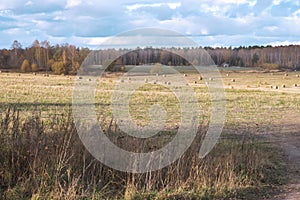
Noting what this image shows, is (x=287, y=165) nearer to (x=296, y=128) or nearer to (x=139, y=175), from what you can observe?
(x=139, y=175)

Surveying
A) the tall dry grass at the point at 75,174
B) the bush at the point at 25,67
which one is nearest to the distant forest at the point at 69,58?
the bush at the point at 25,67

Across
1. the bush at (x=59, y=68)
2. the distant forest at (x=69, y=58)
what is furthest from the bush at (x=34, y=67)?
the bush at (x=59, y=68)

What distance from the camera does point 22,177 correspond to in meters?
6.50

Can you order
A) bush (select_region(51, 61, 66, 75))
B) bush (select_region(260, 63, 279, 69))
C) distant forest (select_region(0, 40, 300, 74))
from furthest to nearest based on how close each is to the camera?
1. bush (select_region(260, 63, 279, 69))
2. bush (select_region(51, 61, 66, 75))
3. distant forest (select_region(0, 40, 300, 74))

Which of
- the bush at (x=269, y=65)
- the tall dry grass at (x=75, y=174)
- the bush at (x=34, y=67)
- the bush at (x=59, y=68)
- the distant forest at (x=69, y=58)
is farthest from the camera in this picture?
the bush at (x=269, y=65)

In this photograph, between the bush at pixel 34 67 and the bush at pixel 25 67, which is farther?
the bush at pixel 25 67

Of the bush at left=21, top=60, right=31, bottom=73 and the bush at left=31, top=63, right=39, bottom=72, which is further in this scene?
the bush at left=21, top=60, right=31, bottom=73

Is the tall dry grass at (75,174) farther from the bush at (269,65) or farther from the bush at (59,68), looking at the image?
the bush at (269,65)

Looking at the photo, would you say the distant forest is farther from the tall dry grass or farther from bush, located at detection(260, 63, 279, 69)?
the tall dry grass

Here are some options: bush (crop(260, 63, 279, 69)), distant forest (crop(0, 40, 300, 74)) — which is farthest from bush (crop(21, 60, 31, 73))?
bush (crop(260, 63, 279, 69))

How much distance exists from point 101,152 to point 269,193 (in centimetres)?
298

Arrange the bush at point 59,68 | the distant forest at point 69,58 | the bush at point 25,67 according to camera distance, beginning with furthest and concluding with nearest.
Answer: the bush at point 25,67
the bush at point 59,68
the distant forest at point 69,58

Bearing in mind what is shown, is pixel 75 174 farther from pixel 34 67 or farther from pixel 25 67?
pixel 25 67

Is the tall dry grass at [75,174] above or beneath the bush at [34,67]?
beneath
